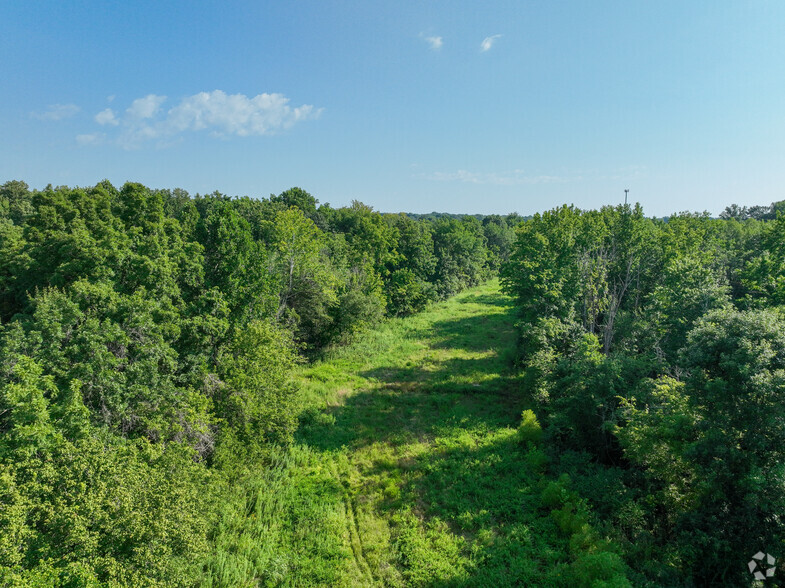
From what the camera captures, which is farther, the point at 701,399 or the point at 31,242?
the point at 31,242

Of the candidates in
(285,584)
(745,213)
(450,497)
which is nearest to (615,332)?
(450,497)

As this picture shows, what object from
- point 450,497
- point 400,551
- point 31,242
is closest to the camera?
point 400,551

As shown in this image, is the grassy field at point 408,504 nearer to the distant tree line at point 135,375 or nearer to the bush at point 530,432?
the bush at point 530,432

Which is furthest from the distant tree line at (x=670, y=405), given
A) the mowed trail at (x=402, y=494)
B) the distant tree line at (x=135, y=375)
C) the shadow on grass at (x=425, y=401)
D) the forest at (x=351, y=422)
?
the distant tree line at (x=135, y=375)

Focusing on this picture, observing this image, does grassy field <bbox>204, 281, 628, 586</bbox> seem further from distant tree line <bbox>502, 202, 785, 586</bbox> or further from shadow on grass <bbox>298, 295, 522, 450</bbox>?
distant tree line <bbox>502, 202, 785, 586</bbox>

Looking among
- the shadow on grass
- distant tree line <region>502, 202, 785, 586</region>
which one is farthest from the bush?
the shadow on grass

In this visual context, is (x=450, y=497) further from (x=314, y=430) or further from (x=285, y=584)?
(x=314, y=430)
